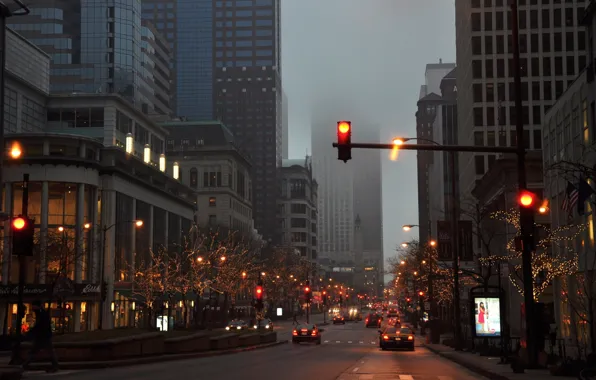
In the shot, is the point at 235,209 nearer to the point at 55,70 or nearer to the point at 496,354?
the point at 55,70

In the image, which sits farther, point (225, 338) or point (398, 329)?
point (398, 329)

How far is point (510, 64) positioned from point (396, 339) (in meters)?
69.8

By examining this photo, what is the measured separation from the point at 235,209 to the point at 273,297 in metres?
29.8

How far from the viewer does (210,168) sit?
15675cm

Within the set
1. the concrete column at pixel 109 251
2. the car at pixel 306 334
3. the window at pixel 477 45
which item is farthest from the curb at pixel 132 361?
the window at pixel 477 45

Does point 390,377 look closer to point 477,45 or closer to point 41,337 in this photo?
point 41,337

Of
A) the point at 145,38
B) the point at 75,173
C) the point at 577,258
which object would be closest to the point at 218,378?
the point at 577,258

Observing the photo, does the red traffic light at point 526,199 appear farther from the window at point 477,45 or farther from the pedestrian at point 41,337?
the window at point 477,45

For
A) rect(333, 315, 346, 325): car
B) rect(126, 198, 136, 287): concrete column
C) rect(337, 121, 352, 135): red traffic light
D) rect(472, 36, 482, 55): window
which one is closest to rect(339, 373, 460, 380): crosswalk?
rect(337, 121, 352, 135): red traffic light

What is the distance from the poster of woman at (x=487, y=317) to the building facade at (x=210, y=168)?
111028mm

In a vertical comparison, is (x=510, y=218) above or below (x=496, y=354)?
above

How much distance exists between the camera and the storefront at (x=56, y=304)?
77688 millimetres

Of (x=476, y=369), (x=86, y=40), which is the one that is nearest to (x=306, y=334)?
(x=476, y=369)

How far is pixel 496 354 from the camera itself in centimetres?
3981
